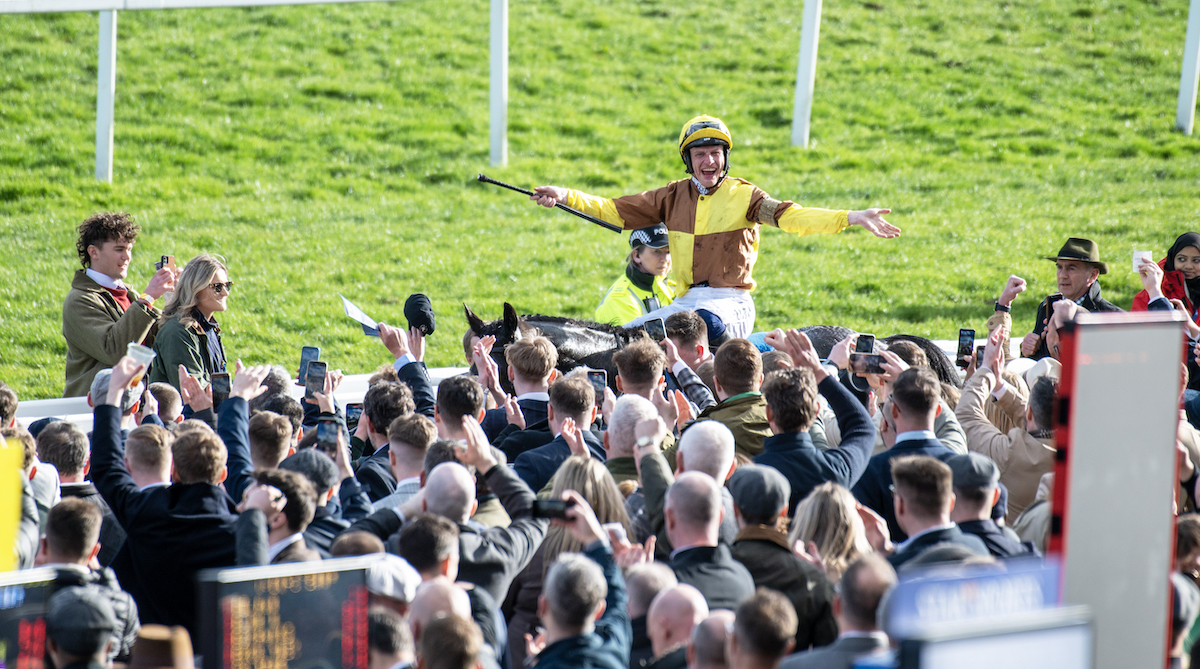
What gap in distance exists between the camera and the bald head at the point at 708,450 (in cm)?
429

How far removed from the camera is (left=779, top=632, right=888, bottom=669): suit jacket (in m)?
2.87

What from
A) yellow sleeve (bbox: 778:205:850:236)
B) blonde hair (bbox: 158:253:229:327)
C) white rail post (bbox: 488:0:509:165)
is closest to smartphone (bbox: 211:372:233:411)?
blonde hair (bbox: 158:253:229:327)

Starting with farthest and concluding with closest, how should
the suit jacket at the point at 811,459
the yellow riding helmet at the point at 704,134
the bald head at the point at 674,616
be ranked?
1. the yellow riding helmet at the point at 704,134
2. the suit jacket at the point at 811,459
3. the bald head at the point at 674,616

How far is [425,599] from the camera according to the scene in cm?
321

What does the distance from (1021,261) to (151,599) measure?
38.7 feet

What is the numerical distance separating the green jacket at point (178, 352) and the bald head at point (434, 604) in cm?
399

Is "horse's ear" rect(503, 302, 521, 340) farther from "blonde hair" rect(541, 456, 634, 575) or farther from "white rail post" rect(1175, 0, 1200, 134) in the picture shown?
"white rail post" rect(1175, 0, 1200, 134)

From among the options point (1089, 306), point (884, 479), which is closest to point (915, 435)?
point (884, 479)

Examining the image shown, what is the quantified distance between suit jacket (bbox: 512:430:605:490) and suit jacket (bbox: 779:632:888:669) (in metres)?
2.00

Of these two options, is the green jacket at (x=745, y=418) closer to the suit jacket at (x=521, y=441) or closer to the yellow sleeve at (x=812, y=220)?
the suit jacket at (x=521, y=441)

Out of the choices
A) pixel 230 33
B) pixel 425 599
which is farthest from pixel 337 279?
pixel 425 599

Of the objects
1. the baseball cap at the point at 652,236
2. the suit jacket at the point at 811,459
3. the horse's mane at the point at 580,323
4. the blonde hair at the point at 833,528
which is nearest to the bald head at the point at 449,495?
the blonde hair at the point at 833,528

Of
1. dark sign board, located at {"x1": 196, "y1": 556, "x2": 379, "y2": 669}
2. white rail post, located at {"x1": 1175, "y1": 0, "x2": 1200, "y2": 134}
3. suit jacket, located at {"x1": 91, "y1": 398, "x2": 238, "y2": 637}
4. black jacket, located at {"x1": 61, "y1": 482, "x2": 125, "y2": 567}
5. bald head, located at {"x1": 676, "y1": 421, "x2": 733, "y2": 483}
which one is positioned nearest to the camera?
dark sign board, located at {"x1": 196, "y1": 556, "x2": 379, "y2": 669}

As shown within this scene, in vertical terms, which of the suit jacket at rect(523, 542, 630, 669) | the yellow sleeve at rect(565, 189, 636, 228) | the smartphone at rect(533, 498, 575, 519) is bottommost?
the suit jacket at rect(523, 542, 630, 669)
